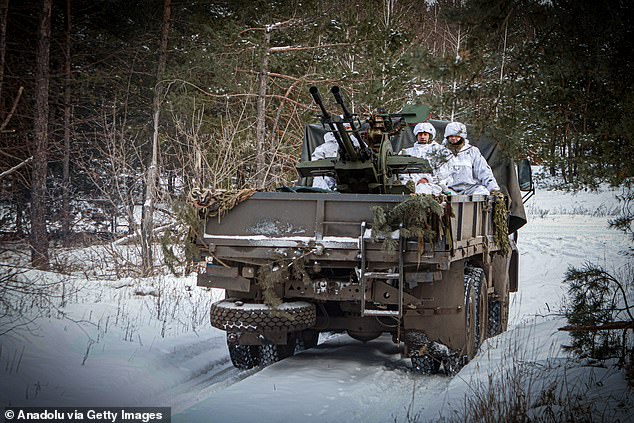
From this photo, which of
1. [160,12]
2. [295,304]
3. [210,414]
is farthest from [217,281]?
[160,12]

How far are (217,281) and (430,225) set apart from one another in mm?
2010

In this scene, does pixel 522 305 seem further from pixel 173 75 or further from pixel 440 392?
pixel 173 75

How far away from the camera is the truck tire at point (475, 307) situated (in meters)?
7.15

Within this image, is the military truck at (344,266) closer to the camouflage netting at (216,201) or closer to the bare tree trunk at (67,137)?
the camouflage netting at (216,201)

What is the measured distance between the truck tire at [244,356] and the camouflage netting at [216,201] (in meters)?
1.50

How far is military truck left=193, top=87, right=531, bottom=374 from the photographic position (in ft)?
20.4

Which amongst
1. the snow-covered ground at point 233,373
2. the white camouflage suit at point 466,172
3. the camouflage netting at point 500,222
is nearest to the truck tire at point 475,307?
the snow-covered ground at point 233,373

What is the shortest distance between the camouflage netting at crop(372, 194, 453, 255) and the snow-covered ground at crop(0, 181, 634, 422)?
1194 mm

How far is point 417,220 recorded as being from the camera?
6031 mm

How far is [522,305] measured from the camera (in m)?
12.0

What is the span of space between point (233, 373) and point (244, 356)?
0.21 m

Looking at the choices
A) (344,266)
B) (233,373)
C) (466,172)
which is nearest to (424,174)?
(466,172)

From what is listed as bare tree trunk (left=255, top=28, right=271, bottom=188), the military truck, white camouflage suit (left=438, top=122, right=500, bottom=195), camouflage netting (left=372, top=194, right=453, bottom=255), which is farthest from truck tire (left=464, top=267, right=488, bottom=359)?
bare tree trunk (left=255, top=28, right=271, bottom=188)

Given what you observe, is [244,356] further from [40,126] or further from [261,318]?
[40,126]
